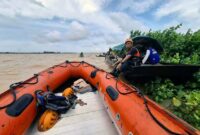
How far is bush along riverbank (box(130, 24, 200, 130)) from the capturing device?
114 inches

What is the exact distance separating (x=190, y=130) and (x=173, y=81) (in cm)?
272

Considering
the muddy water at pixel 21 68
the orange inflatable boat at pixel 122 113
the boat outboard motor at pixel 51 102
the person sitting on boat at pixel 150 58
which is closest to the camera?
the orange inflatable boat at pixel 122 113

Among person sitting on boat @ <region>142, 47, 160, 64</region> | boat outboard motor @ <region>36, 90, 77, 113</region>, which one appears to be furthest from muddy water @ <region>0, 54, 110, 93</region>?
person sitting on boat @ <region>142, 47, 160, 64</region>

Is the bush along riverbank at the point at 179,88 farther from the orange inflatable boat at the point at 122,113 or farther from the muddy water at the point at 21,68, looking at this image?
the muddy water at the point at 21,68

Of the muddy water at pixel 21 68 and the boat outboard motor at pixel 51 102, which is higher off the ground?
the boat outboard motor at pixel 51 102

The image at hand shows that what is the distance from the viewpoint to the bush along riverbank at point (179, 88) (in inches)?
114

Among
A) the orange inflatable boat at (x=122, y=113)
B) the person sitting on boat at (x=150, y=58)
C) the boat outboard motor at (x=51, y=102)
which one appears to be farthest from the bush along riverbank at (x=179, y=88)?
the boat outboard motor at (x=51, y=102)

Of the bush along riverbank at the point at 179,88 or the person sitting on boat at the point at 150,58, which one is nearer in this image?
the bush along riverbank at the point at 179,88

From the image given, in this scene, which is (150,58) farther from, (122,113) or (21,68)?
(21,68)

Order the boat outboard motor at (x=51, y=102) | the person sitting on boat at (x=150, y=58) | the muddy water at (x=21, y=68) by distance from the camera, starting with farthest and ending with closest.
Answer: the muddy water at (x=21, y=68)
the person sitting on boat at (x=150, y=58)
the boat outboard motor at (x=51, y=102)

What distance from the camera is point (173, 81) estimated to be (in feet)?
13.6

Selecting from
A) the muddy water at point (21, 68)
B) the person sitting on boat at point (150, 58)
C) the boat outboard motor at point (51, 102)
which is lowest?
the muddy water at point (21, 68)

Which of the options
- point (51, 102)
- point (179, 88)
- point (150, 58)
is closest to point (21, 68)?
point (150, 58)

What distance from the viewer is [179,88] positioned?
402 centimetres
